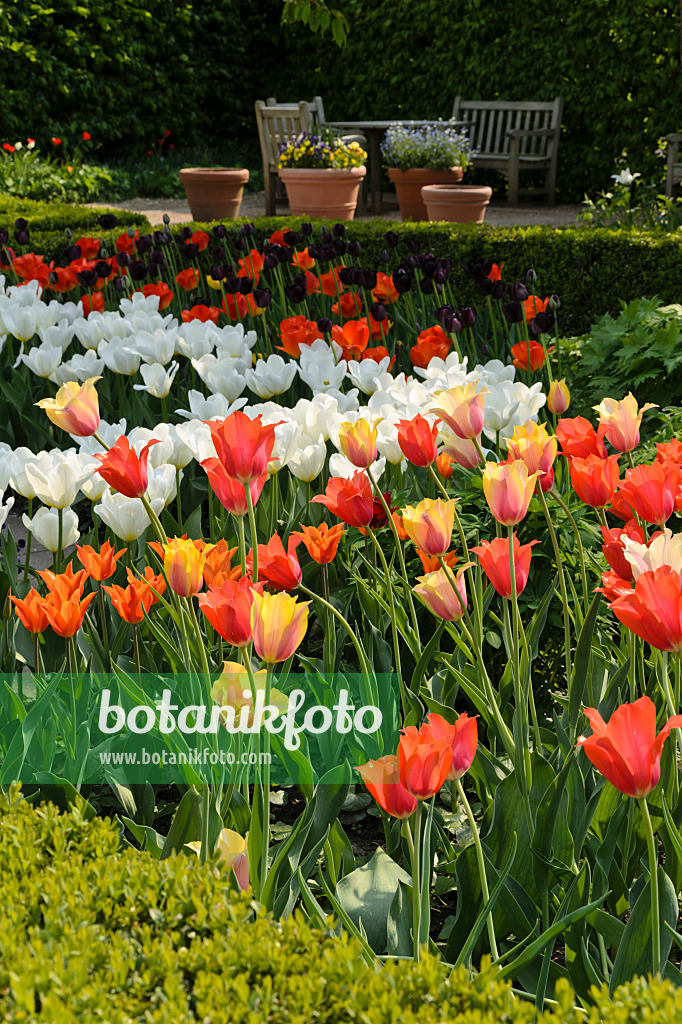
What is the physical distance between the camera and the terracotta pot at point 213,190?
10.1 meters

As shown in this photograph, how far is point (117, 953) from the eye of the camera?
96cm

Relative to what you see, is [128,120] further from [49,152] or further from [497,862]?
[497,862]

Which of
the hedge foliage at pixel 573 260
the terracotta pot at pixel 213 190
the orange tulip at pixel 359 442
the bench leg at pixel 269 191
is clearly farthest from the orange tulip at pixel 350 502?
the bench leg at pixel 269 191

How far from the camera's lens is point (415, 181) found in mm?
11148

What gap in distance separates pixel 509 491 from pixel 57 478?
101 cm

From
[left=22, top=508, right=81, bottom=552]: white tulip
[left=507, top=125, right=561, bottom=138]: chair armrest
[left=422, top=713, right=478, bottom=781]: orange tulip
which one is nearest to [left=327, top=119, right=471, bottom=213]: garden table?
[left=507, top=125, right=561, bottom=138]: chair armrest

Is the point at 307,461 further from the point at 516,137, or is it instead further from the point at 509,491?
the point at 516,137

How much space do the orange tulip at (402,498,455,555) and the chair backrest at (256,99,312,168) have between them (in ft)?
34.4

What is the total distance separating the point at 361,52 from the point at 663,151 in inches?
196

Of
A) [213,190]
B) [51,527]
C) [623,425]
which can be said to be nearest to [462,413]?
[623,425]

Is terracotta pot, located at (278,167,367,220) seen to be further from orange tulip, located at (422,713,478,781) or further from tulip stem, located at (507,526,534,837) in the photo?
orange tulip, located at (422,713,478,781)

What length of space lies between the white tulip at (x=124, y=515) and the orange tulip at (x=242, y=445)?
0.57m

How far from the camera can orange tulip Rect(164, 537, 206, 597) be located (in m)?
Result: 1.48

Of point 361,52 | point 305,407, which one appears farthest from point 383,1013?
point 361,52
